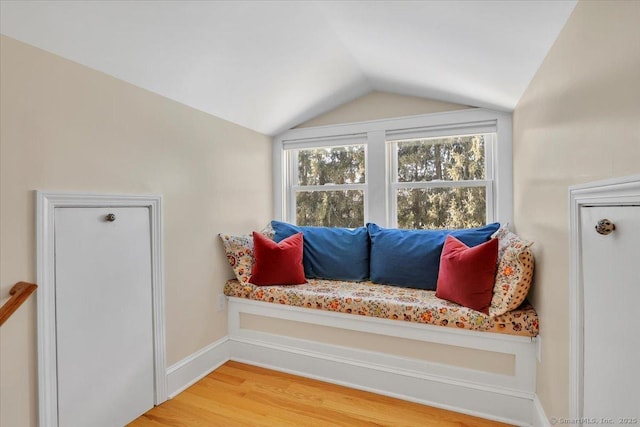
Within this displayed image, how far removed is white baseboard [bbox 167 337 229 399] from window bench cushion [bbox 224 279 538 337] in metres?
0.41

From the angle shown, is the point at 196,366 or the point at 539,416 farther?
the point at 196,366

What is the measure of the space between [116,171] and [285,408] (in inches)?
65.3

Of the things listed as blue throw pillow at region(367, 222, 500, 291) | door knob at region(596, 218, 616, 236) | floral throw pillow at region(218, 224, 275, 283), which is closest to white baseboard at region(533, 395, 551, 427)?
blue throw pillow at region(367, 222, 500, 291)

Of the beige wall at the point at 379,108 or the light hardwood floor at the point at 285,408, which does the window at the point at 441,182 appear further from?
the light hardwood floor at the point at 285,408

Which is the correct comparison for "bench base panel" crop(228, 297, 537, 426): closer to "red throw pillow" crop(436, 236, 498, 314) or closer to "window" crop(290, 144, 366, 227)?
"red throw pillow" crop(436, 236, 498, 314)

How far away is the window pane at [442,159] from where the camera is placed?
8.65 feet

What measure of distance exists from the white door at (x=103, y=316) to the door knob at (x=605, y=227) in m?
2.09

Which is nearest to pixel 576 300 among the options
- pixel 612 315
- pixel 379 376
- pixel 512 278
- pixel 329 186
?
pixel 612 315

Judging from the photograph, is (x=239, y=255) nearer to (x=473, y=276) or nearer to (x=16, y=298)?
(x=16, y=298)

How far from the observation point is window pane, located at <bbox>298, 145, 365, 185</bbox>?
304cm

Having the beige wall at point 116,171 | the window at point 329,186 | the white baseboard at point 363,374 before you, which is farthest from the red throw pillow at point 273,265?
the window at point 329,186

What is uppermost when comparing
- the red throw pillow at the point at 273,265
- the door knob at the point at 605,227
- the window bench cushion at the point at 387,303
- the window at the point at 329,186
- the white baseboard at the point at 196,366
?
the window at the point at 329,186

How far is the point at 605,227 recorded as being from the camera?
0.91m

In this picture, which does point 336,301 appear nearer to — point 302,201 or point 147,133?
point 302,201
